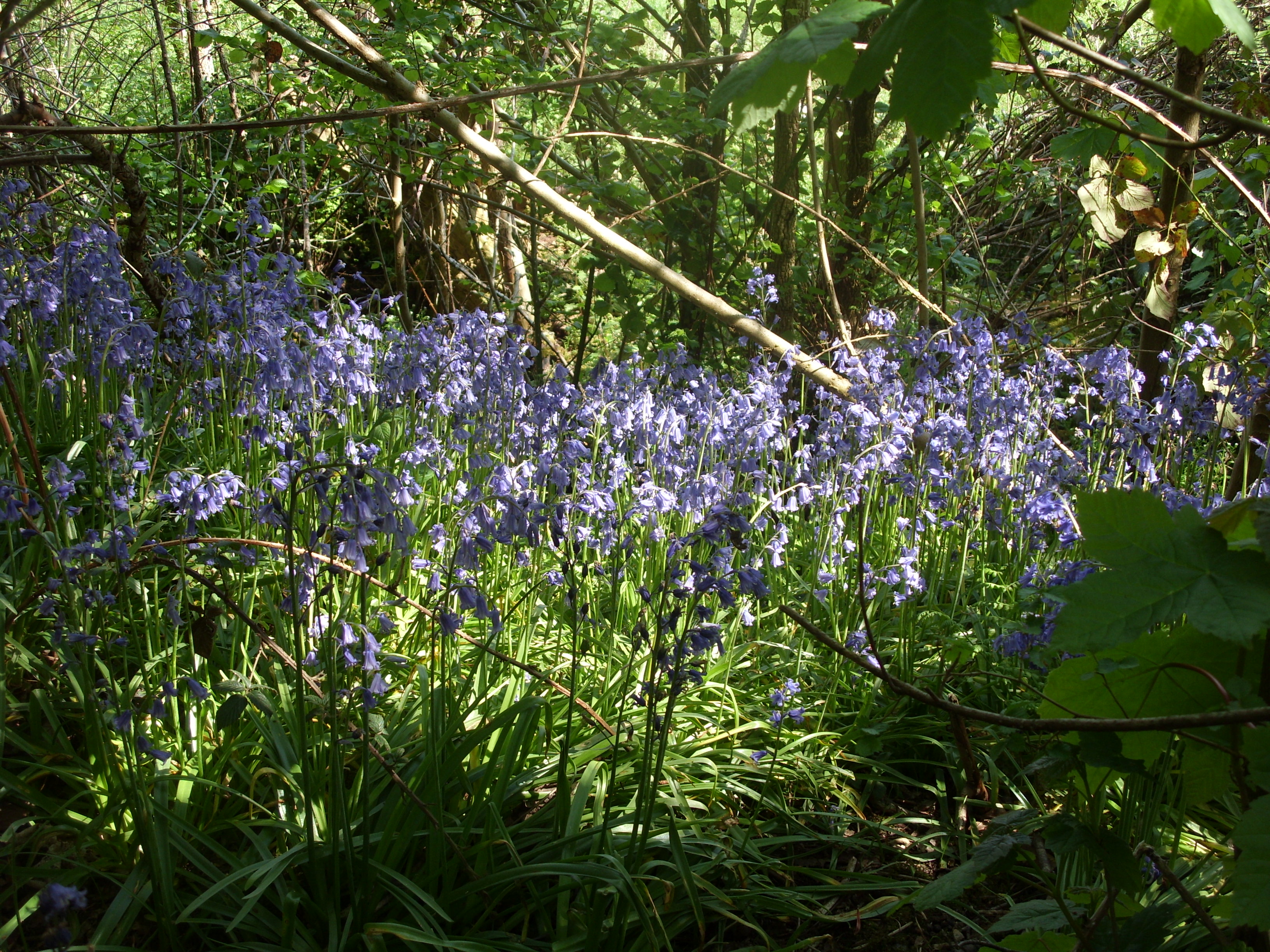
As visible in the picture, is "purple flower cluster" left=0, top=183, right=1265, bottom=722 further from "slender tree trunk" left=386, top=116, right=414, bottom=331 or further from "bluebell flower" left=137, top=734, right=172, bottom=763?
"slender tree trunk" left=386, top=116, right=414, bottom=331

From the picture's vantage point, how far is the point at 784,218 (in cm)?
706

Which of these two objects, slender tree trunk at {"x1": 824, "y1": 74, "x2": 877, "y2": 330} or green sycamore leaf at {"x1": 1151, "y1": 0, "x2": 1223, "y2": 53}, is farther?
slender tree trunk at {"x1": 824, "y1": 74, "x2": 877, "y2": 330}

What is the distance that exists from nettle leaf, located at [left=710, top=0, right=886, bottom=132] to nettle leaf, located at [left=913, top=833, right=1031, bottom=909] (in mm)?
934

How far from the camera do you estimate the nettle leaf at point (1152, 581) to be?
86cm

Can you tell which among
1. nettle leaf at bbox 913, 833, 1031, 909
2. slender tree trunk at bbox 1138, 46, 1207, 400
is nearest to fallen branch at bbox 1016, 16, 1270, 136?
nettle leaf at bbox 913, 833, 1031, 909

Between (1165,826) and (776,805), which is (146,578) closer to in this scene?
(776,805)

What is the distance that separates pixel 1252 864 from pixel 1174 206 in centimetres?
401

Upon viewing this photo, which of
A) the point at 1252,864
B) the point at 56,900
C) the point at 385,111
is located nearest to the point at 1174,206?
the point at 385,111

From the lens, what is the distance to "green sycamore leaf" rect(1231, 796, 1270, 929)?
832mm

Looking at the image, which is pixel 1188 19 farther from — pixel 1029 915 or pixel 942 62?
pixel 1029 915

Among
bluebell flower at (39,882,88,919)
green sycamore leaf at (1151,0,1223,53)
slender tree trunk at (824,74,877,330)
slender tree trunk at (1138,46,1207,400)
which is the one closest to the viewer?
green sycamore leaf at (1151,0,1223,53)

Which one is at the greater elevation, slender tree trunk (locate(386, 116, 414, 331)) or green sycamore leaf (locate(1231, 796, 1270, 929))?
slender tree trunk (locate(386, 116, 414, 331))

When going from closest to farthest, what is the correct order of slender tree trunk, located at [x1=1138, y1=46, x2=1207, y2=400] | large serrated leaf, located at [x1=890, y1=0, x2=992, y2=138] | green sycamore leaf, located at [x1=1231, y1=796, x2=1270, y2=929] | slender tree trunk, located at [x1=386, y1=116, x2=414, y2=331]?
large serrated leaf, located at [x1=890, y1=0, x2=992, y2=138], green sycamore leaf, located at [x1=1231, y1=796, x2=1270, y2=929], slender tree trunk, located at [x1=1138, y1=46, x2=1207, y2=400], slender tree trunk, located at [x1=386, y1=116, x2=414, y2=331]

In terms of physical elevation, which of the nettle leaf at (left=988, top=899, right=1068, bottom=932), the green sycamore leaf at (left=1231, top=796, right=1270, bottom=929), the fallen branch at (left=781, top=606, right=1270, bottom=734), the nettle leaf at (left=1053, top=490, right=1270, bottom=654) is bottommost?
the nettle leaf at (left=988, top=899, right=1068, bottom=932)
